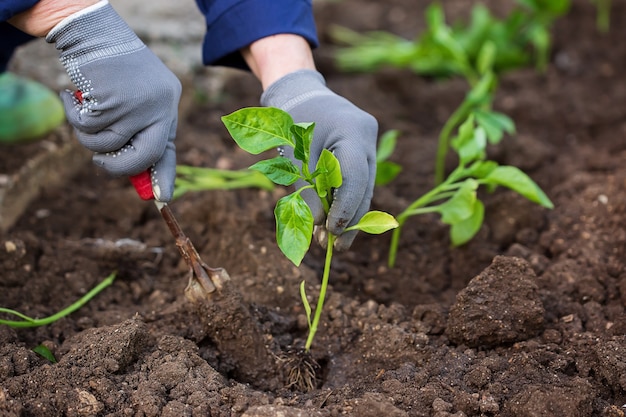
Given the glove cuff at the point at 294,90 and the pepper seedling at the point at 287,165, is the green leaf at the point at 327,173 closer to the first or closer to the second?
the pepper seedling at the point at 287,165

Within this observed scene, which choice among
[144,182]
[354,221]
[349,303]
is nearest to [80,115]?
[144,182]

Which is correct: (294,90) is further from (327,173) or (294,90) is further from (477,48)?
(477,48)

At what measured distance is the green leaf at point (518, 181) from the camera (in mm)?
1590

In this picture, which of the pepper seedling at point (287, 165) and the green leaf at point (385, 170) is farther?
the green leaf at point (385, 170)

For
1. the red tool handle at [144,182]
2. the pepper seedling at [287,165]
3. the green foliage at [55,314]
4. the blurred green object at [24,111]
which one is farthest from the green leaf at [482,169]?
the blurred green object at [24,111]

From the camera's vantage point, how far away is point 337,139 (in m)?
1.46

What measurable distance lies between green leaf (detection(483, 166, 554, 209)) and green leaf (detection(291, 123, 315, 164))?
504 mm

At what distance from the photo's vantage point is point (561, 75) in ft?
9.50

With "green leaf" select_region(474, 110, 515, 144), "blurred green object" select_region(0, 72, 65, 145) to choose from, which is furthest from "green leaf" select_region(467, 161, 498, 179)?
"blurred green object" select_region(0, 72, 65, 145)

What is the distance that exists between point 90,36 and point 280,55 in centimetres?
42

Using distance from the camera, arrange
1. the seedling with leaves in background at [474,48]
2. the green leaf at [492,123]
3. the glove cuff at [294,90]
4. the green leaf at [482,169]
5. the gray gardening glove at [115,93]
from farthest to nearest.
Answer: the seedling with leaves in background at [474,48] < the green leaf at [492,123] < the green leaf at [482,169] < the glove cuff at [294,90] < the gray gardening glove at [115,93]

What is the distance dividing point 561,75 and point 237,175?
1.57m

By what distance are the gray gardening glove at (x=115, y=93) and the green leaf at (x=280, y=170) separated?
0.79ft

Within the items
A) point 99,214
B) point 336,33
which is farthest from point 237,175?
point 336,33
